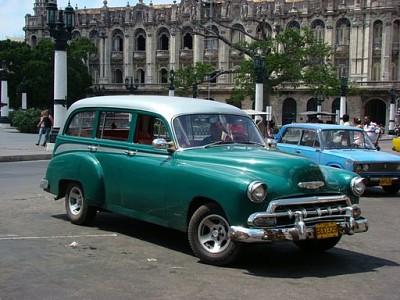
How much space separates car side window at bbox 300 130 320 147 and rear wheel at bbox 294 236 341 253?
689 cm

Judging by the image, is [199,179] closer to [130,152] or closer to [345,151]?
[130,152]

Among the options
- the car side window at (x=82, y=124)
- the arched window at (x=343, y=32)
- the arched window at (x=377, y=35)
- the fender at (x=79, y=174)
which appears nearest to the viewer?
the fender at (x=79, y=174)

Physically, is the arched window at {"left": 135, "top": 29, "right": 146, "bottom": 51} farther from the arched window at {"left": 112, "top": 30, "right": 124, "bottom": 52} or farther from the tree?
the tree

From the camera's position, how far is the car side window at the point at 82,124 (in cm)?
926

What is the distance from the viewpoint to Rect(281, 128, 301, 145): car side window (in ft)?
49.9

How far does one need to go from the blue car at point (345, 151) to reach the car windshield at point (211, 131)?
5657 millimetres

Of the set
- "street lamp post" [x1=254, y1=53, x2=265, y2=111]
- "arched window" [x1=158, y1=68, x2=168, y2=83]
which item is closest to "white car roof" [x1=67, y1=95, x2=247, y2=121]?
"street lamp post" [x1=254, y1=53, x2=265, y2=111]

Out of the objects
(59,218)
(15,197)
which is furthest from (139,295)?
(15,197)

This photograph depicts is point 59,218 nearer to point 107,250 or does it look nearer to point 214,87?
point 107,250

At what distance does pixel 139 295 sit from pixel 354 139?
10277 mm

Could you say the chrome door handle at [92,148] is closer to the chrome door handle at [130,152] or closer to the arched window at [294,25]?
the chrome door handle at [130,152]

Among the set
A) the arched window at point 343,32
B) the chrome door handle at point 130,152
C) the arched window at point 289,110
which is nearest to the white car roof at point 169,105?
the chrome door handle at point 130,152

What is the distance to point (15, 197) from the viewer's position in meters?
12.2

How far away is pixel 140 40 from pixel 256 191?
80533mm
